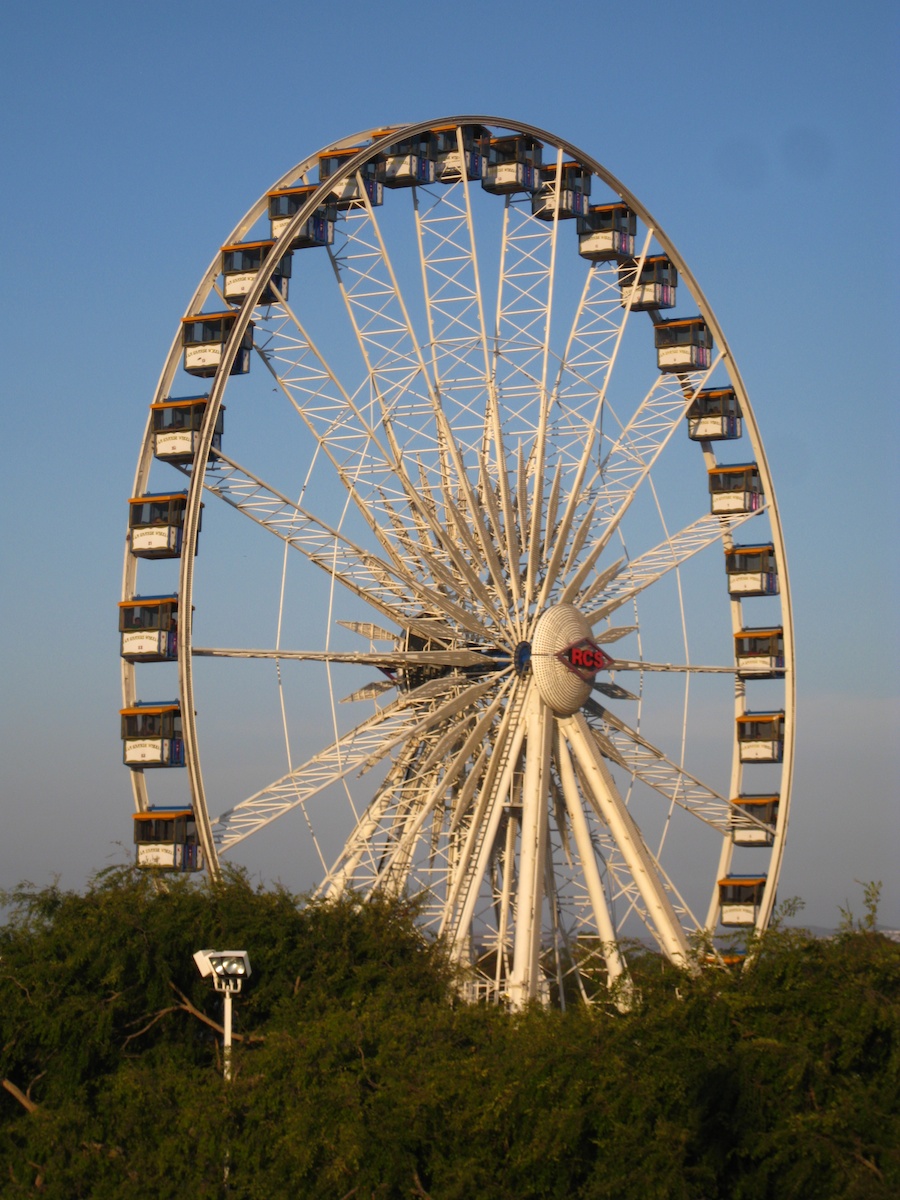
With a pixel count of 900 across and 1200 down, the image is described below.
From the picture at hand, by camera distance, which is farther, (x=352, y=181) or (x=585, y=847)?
(x=352, y=181)

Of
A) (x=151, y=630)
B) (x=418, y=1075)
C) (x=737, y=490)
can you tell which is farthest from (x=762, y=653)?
(x=418, y=1075)

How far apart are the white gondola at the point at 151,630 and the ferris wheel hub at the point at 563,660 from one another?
904 centimetres

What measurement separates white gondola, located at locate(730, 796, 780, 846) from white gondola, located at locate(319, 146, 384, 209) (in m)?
19.7

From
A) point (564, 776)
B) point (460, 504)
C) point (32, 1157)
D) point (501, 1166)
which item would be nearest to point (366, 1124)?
point (501, 1166)

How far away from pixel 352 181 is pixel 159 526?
11.1 meters

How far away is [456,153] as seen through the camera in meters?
53.0

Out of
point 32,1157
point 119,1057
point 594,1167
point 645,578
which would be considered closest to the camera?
point 594,1167

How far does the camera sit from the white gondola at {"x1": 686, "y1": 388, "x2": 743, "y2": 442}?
5931 cm

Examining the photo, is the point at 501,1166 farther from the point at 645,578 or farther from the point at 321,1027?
the point at 645,578

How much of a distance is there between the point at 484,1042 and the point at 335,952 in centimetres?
714

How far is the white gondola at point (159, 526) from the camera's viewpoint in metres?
46.3

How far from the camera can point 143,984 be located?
41688mm

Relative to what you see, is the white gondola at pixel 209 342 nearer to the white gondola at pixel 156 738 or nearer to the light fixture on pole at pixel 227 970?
the white gondola at pixel 156 738

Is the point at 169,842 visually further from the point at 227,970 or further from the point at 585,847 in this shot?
the point at 585,847
